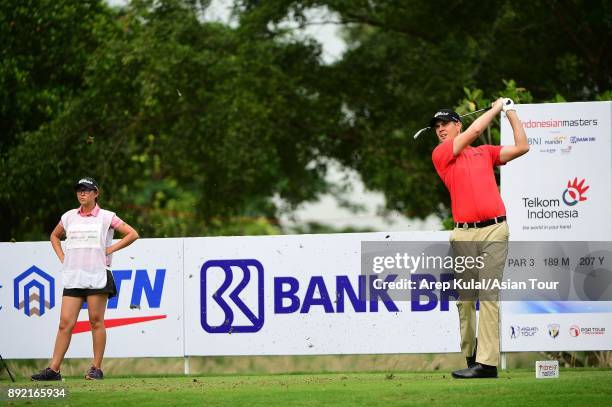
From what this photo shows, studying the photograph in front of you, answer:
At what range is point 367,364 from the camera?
14.5 meters

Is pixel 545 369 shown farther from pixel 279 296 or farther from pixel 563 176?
pixel 279 296

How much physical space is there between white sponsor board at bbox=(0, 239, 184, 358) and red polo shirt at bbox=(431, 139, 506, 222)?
13.7ft

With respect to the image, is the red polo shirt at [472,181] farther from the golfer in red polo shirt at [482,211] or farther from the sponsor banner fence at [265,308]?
the sponsor banner fence at [265,308]

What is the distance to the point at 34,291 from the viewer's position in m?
12.4

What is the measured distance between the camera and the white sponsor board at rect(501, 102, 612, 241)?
11.4m

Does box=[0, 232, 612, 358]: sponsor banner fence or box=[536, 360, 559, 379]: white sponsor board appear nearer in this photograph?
box=[536, 360, 559, 379]: white sponsor board

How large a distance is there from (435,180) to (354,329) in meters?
11.6

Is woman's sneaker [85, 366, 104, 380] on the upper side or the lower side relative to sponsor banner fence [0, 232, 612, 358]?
lower

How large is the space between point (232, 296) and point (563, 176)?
3.82 metres

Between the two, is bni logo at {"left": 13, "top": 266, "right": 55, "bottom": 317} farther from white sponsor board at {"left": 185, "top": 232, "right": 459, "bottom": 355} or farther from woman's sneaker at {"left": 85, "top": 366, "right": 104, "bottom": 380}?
woman's sneaker at {"left": 85, "top": 366, "right": 104, "bottom": 380}

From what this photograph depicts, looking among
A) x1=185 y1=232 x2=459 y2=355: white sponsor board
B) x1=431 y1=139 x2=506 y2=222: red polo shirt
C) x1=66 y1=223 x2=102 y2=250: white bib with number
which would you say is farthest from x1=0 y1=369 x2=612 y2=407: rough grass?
x1=185 y1=232 x2=459 y2=355: white sponsor board

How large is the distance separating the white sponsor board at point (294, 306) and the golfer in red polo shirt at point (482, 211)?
8.63 ft

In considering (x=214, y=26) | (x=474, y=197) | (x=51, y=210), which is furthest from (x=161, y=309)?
(x=214, y=26)

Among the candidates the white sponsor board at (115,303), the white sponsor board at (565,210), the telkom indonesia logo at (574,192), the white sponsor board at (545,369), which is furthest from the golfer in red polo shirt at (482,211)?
the white sponsor board at (115,303)
